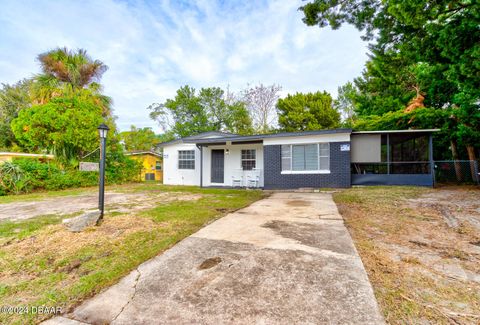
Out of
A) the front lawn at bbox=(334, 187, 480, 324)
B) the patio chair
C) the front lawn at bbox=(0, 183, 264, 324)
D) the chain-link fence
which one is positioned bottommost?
the front lawn at bbox=(0, 183, 264, 324)

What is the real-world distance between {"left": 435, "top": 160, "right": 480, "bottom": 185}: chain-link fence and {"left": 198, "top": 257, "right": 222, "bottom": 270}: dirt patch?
12.4 m

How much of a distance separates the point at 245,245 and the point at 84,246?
2247 millimetres

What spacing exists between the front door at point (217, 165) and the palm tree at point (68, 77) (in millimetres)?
8158

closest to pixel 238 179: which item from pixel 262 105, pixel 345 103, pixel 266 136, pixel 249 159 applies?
pixel 249 159

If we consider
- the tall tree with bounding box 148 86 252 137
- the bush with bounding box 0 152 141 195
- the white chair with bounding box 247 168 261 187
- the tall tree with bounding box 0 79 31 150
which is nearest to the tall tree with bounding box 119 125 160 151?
the tall tree with bounding box 148 86 252 137

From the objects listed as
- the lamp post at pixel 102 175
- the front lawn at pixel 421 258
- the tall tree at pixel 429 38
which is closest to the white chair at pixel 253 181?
the front lawn at pixel 421 258

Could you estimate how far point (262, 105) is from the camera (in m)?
23.4

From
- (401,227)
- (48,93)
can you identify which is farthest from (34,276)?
(48,93)

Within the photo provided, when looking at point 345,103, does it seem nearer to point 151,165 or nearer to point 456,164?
point 456,164

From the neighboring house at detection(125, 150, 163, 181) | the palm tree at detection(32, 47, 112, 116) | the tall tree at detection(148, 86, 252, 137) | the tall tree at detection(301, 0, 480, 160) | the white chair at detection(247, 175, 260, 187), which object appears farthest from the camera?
the tall tree at detection(148, 86, 252, 137)

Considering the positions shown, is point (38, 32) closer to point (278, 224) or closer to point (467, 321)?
point (278, 224)

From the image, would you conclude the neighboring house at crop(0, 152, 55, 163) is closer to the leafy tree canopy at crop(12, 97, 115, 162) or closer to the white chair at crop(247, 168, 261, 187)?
the leafy tree canopy at crop(12, 97, 115, 162)

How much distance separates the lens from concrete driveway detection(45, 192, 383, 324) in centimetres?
159

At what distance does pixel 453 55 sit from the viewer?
6.47 meters
